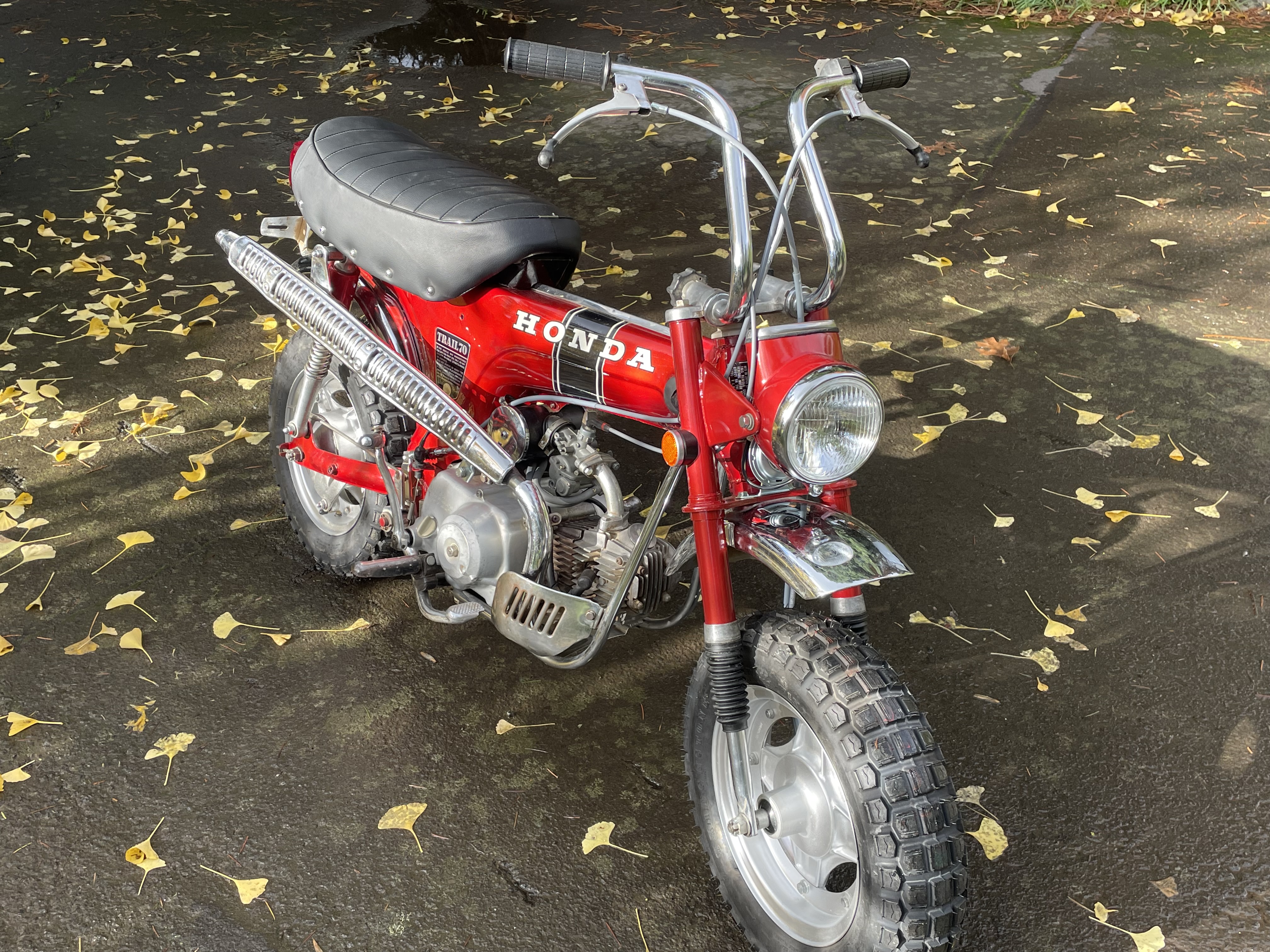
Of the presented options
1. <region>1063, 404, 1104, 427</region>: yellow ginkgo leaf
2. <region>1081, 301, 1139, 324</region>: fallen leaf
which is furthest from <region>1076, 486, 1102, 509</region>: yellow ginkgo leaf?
<region>1081, 301, 1139, 324</region>: fallen leaf

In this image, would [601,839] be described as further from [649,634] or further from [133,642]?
[133,642]

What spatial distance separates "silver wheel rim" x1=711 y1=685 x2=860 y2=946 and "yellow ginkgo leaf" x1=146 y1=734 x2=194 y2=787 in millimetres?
1441

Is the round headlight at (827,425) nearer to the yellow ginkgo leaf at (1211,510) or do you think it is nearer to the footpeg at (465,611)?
the footpeg at (465,611)

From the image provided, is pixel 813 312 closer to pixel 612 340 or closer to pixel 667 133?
pixel 612 340

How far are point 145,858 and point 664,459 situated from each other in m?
1.53

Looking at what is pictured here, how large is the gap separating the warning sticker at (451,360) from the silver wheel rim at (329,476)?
0.36 meters

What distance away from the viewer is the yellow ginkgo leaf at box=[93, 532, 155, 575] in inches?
140

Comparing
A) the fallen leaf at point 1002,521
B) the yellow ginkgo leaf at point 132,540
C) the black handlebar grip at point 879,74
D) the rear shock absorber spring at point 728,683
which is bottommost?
the yellow ginkgo leaf at point 132,540

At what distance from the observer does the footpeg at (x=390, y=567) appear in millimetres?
2807

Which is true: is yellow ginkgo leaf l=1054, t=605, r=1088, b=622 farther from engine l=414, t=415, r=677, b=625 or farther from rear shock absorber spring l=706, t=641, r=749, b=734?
rear shock absorber spring l=706, t=641, r=749, b=734

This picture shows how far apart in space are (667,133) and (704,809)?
503 centimetres

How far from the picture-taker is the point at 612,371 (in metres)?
2.37

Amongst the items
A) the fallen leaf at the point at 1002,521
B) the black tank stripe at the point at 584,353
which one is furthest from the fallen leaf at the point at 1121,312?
the black tank stripe at the point at 584,353

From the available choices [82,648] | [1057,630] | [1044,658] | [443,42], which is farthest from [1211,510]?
[443,42]
